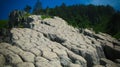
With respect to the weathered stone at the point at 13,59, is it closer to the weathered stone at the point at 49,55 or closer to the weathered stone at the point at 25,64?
the weathered stone at the point at 25,64

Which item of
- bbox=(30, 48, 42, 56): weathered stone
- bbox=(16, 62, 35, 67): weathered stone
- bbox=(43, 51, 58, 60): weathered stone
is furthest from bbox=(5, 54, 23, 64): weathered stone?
bbox=(43, 51, 58, 60): weathered stone

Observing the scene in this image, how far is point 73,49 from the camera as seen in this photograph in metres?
20.8

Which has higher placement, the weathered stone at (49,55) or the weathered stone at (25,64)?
the weathered stone at (49,55)

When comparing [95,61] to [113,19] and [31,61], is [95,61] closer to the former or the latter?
[31,61]

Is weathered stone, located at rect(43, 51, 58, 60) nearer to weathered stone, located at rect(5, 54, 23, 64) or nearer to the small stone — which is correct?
the small stone

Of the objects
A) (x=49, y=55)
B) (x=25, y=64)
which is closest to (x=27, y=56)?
(x=25, y=64)

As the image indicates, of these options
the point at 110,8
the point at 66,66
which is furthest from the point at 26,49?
the point at 110,8

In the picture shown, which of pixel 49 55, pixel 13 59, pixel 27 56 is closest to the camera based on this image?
pixel 13 59

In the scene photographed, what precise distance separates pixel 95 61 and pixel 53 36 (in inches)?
337

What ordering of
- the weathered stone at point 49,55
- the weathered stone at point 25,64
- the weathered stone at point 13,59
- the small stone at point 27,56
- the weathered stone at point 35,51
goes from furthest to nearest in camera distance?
1. the weathered stone at point 35,51
2. the weathered stone at point 49,55
3. the small stone at point 27,56
4. the weathered stone at point 13,59
5. the weathered stone at point 25,64

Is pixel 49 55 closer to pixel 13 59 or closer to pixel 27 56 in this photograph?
pixel 27 56

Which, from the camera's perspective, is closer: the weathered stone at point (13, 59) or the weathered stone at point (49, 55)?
the weathered stone at point (13, 59)

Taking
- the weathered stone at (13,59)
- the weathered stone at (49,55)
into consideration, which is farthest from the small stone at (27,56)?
the weathered stone at (49,55)

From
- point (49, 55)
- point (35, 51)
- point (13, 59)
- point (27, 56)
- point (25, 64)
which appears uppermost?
point (35, 51)
